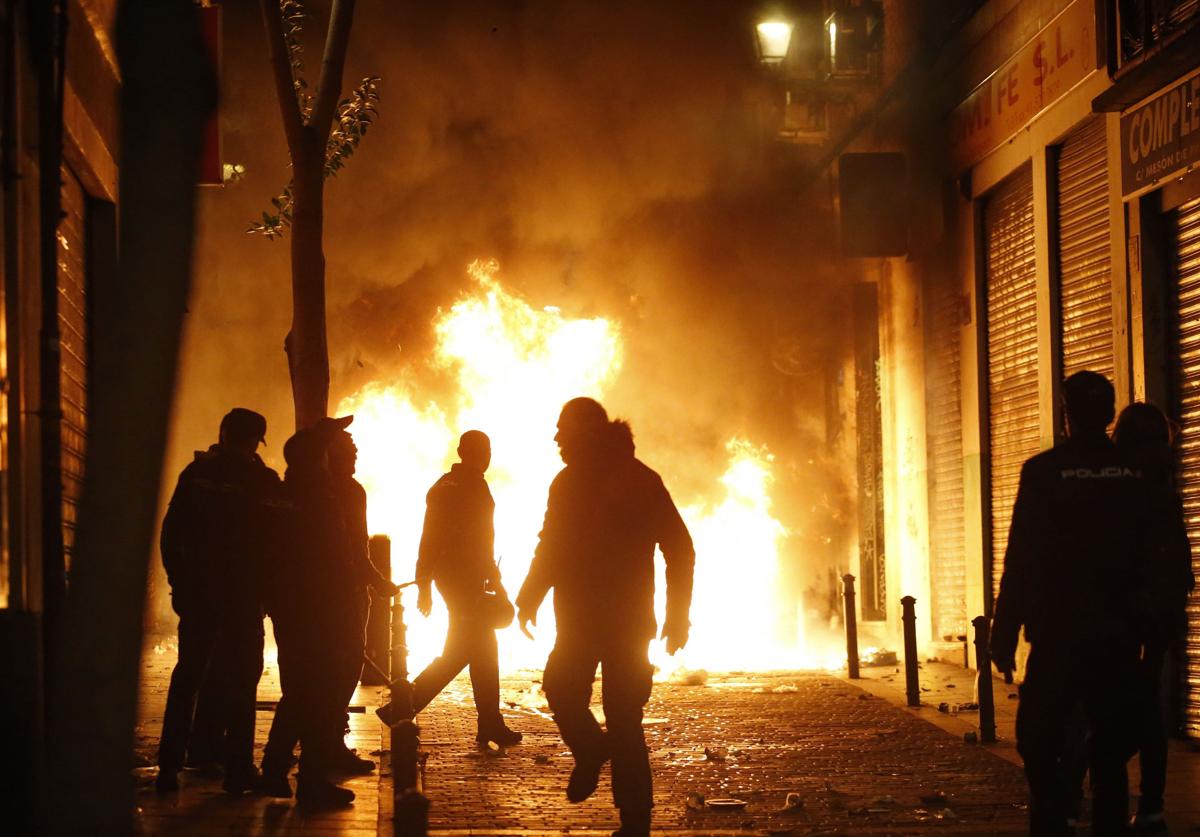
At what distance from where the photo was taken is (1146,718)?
19.3 feet

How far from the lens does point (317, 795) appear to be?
24.7ft

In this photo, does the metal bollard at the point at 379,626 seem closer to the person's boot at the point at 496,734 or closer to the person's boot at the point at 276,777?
the person's boot at the point at 496,734

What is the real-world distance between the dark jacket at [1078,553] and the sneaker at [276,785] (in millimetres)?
3676

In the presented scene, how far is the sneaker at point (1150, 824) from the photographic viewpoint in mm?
6711

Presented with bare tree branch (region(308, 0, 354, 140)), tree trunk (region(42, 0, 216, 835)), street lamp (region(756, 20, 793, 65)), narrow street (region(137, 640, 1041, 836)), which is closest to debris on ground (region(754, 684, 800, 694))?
narrow street (region(137, 640, 1041, 836))

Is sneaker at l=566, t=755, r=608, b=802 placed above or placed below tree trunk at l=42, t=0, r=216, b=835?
below

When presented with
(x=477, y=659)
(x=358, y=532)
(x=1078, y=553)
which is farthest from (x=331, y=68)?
(x=1078, y=553)

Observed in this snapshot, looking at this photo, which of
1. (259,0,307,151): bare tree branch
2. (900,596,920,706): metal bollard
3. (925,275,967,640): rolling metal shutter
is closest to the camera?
(900,596,920,706): metal bollard

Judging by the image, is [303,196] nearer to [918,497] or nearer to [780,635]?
[918,497]

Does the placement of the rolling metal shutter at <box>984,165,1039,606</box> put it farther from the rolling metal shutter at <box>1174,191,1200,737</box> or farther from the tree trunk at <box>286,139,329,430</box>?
the tree trunk at <box>286,139,329,430</box>

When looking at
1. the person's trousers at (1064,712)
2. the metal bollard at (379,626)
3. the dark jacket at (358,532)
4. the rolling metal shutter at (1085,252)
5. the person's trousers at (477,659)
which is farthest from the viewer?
the metal bollard at (379,626)

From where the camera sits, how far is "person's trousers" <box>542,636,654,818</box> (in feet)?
21.6

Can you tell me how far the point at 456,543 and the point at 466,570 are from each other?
0.59 ft

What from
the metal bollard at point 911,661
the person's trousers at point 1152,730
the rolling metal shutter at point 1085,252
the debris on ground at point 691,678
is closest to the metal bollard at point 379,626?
the debris on ground at point 691,678
